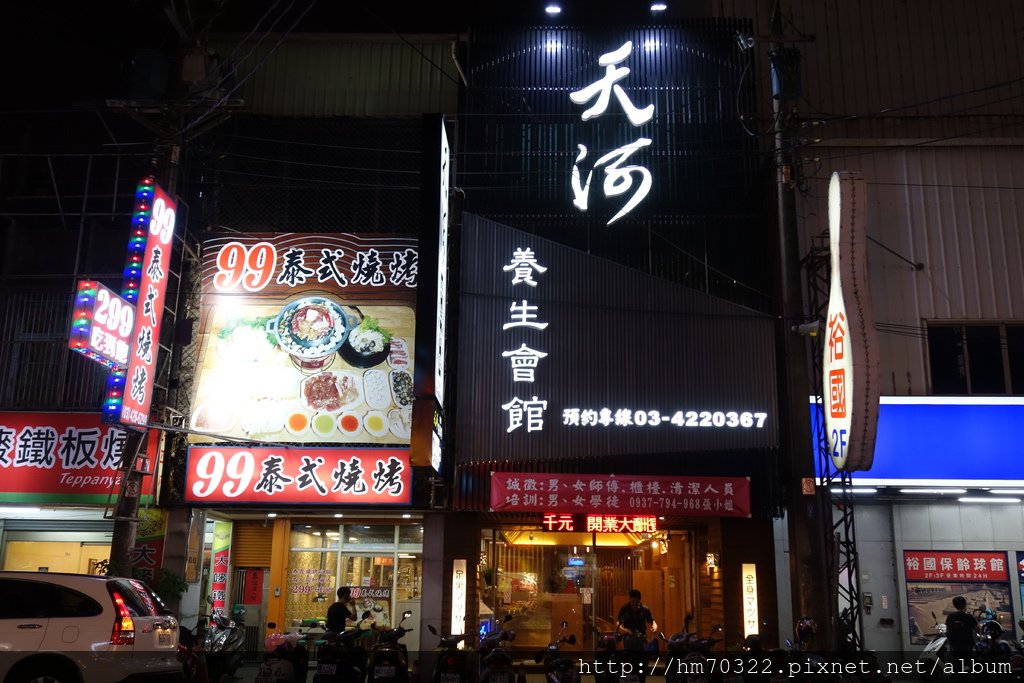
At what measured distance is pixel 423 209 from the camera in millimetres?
12953

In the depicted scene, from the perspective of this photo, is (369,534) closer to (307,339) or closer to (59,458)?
(307,339)

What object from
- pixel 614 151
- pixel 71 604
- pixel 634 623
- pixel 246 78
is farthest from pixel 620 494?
pixel 246 78

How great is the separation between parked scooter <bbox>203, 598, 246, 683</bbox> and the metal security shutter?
160 inches

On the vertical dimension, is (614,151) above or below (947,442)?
above

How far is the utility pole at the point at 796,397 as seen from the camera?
1224cm

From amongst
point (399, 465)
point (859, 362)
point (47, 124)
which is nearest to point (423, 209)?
point (399, 465)

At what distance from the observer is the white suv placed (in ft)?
30.0

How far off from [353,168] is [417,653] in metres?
9.54

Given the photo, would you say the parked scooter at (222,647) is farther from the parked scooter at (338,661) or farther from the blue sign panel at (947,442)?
the blue sign panel at (947,442)

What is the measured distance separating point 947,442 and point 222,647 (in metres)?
13.0

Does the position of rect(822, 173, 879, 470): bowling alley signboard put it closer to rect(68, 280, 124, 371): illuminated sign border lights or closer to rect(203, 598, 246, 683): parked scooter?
rect(203, 598, 246, 683): parked scooter

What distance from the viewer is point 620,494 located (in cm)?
1509

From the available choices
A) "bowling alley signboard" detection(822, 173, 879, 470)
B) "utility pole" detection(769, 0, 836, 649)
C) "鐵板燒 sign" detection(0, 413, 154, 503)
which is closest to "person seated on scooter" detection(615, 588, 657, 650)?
"utility pole" detection(769, 0, 836, 649)

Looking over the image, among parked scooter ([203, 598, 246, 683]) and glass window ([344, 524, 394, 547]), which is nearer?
parked scooter ([203, 598, 246, 683])
